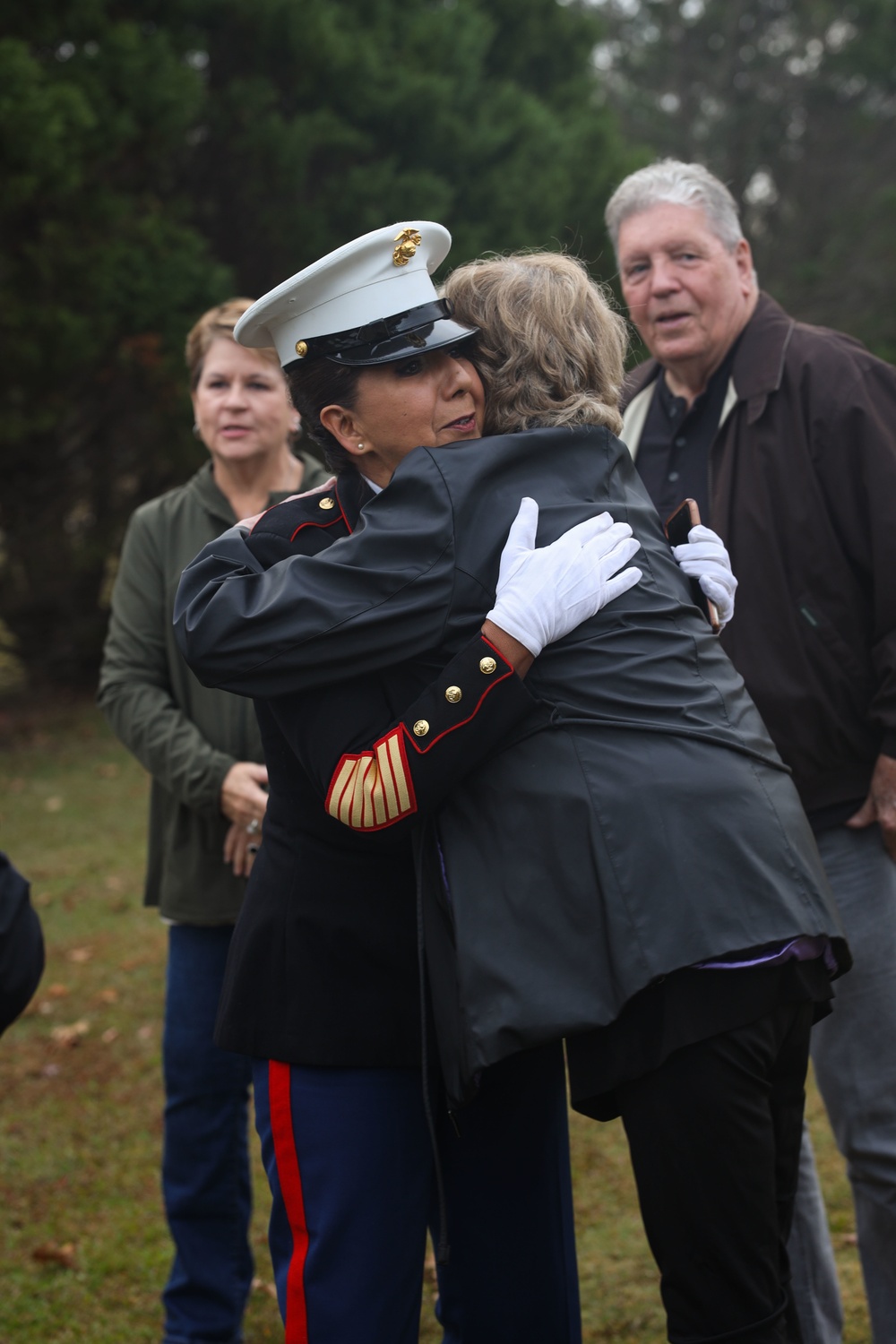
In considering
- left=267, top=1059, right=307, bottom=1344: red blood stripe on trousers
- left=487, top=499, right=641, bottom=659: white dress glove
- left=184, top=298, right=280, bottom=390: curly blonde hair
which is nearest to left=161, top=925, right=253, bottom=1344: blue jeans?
left=267, top=1059, right=307, bottom=1344: red blood stripe on trousers

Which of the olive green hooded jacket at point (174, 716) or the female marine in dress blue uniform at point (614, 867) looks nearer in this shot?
the female marine in dress blue uniform at point (614, 867)

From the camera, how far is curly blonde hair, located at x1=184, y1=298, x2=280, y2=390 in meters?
3.12

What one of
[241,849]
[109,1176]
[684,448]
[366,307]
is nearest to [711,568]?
[366,307]

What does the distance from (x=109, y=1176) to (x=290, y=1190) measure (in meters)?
2.33

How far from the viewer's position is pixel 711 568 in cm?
215

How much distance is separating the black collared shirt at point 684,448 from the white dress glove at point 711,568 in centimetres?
64

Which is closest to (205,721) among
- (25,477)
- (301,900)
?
(301,900)

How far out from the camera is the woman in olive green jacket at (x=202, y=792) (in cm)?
291

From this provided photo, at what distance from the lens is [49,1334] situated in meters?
3.14

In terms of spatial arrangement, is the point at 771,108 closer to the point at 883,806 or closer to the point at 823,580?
the point at 823,580

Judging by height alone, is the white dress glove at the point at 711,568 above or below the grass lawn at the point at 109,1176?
above

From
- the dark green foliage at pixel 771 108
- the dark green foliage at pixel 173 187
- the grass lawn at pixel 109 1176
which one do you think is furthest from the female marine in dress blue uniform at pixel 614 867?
the dark green foliage at pixel 771 108

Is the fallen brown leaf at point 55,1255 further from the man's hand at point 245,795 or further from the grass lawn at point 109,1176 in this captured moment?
the man's hand at point 245,795

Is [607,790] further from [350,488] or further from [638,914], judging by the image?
[350,488]
